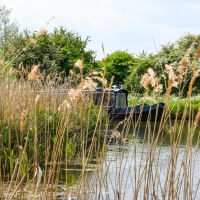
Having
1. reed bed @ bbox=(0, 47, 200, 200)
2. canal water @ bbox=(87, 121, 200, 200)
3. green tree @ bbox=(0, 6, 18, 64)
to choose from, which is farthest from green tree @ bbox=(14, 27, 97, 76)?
canal water @ bbox=(87, 121, 200, 200)

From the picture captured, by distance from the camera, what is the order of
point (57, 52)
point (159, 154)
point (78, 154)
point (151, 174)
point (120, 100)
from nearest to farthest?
point (159, 154) < point (151, 174) < point (78, 154) < point (120, 100) < point (57, 52)

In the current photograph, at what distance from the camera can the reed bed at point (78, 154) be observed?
3.00 m

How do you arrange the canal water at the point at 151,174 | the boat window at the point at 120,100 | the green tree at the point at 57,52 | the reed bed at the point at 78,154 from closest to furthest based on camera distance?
1. the reed bed at the point at 78,154
2. the canal water at the point at 151,174
3. the boat window at the point at 120,100
4. the green tree at the point at 57,52

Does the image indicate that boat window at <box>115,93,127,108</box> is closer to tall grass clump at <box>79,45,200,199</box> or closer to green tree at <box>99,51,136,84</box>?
tall grass clump at <box>79,45,200,199</box>

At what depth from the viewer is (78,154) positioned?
7.39m

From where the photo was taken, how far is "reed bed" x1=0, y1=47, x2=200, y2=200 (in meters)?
3.00

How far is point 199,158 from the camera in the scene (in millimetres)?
8906

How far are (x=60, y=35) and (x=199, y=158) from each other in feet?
85.2

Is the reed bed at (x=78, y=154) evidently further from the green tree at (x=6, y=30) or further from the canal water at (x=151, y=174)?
the green tree at (x=6, y=30)

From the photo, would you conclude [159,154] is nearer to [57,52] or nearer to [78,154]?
Answer: [78,154]

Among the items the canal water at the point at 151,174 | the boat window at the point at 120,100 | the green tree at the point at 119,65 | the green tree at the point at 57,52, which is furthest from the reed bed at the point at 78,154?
the green tree at the point at 119,65

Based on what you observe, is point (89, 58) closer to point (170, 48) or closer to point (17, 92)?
point (170, 48)

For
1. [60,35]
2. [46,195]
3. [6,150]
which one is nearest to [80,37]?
[60,35]

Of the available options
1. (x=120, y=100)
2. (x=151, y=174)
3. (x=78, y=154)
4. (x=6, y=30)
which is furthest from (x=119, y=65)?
(x=151, y=174)
